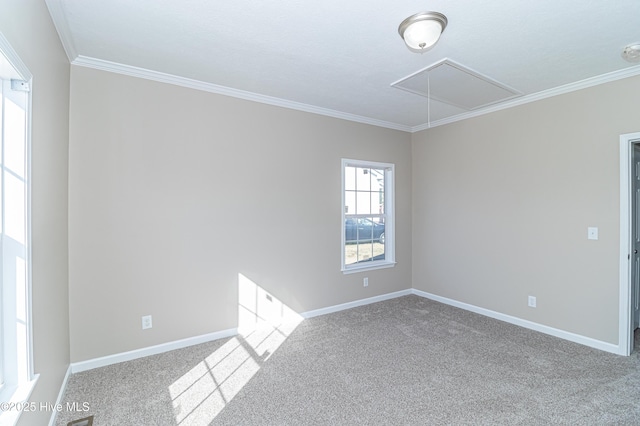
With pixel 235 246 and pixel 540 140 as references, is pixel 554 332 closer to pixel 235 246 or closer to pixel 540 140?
pixel 540 140

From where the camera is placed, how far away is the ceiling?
1949mm

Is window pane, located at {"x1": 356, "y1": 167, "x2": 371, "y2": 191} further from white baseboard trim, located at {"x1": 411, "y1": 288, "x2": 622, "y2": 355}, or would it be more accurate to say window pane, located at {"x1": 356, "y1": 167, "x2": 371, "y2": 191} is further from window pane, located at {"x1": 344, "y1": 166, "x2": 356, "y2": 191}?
white baseboard trim, located at {"x1": 411, "y1": 288, "x2": 622, "y2": 355}

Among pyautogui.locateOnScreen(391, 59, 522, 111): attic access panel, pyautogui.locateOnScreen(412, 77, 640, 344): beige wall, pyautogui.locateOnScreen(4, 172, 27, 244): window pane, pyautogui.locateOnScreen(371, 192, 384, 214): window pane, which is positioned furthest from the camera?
pyautogui.locateOnScreen(371, 192, 384, 214): window pane

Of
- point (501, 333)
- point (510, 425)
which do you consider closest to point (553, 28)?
point (510, 425)

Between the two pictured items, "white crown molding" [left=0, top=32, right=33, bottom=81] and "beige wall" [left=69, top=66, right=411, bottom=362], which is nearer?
"white crown molding" [left=0, top=32, right=33, bottom=81]

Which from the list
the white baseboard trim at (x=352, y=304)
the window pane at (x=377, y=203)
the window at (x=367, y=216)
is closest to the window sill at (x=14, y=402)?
the white baseboard trim at (x=352, y=304)

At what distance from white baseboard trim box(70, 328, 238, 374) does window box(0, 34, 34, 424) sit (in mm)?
1297

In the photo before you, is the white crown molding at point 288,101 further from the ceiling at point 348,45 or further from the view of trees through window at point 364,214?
the view of trees through window at point 364,214

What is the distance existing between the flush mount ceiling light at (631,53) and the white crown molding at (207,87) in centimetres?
251

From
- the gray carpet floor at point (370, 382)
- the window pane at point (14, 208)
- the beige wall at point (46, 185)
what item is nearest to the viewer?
the window pane at point (14, 208)

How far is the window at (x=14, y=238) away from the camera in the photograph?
1420 millimetres

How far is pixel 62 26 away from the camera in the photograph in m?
2.10

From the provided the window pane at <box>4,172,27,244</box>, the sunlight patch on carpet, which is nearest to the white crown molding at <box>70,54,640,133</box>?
the window pane at <box>4,172,27,244</box>

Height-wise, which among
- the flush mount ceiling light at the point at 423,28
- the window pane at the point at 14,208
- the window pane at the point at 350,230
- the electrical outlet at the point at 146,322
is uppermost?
the flush mount ceiling light at the point at 423,28
